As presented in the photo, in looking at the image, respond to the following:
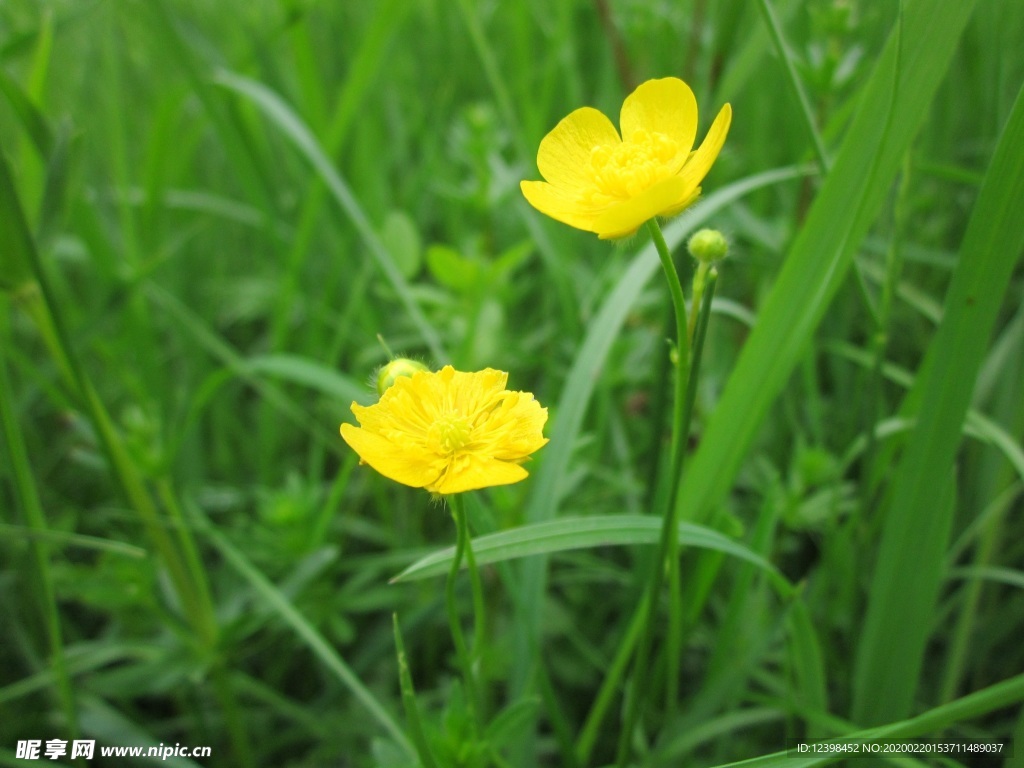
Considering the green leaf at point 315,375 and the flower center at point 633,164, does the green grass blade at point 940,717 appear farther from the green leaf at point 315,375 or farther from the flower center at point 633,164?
the green leaf at point 315,375

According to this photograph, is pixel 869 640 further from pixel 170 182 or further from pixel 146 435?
pixel 170 182

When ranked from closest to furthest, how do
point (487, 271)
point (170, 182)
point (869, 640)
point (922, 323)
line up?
point (869, 640) → point (487, 271) → point (922, 323) → point (170, 182)

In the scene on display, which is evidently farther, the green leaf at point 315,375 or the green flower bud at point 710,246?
the green leaf at point 315,375

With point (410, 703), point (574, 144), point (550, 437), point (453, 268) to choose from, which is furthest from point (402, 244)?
point (410, 703)

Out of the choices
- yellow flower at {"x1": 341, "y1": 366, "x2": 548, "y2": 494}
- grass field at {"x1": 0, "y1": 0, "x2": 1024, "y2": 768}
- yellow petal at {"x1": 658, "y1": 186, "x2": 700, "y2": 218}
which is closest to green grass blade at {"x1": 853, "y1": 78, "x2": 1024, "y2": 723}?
grass field at {"x1": 0, "y1": 0, "x2": 1024, "y2": 768}

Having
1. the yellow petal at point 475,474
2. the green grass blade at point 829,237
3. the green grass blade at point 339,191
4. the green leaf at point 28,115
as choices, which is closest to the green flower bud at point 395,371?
the yellow petal at point 475,474

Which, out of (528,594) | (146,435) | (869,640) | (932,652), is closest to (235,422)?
(146,435)

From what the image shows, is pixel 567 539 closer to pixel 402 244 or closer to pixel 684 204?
pixel 684 204
